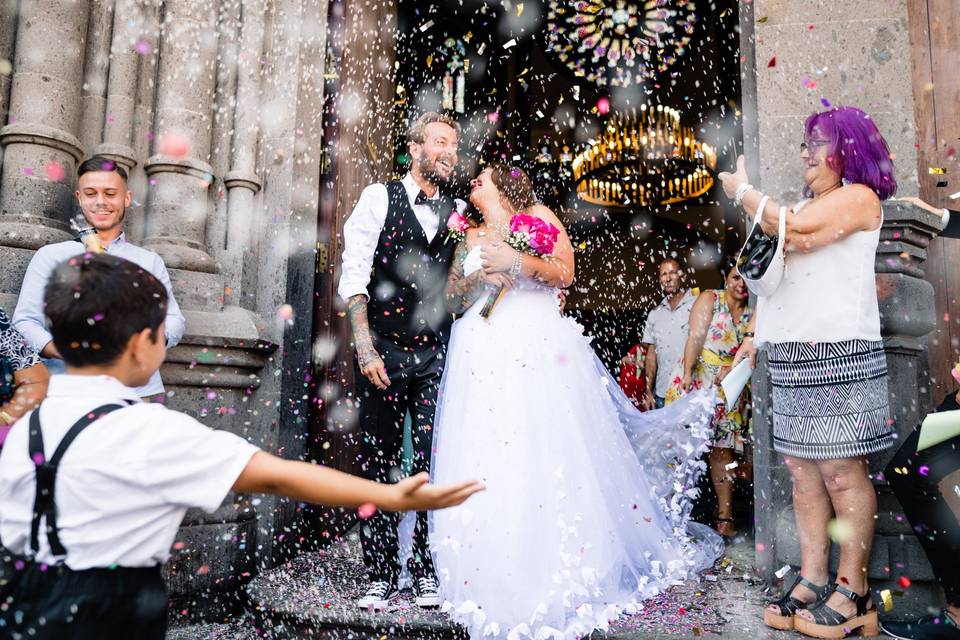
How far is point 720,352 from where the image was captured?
4723mm

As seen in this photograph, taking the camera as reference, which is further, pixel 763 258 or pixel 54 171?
pixel 54 171

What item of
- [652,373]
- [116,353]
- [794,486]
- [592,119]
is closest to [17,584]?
[116,353]

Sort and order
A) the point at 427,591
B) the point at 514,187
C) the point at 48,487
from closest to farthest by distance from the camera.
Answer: the point at 48,487, the point at 427,591, the point at 514,187

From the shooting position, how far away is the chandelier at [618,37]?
969cm

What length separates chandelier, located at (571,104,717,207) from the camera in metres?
9.66

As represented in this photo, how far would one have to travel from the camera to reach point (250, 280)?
3770 millimetres

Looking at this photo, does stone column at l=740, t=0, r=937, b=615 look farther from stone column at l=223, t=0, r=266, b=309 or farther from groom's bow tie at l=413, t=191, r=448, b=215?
stone column at l=223, t=0, r=266, b=309

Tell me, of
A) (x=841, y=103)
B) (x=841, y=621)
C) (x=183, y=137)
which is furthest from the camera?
(x=183, y=137)

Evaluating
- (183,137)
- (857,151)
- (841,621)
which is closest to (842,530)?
(841,621)

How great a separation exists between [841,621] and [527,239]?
6.03 feet

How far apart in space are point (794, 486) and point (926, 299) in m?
0.95

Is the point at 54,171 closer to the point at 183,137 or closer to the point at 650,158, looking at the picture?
the point at 183,137

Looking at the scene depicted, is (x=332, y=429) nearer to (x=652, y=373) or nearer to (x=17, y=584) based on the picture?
(x=652, y=373)

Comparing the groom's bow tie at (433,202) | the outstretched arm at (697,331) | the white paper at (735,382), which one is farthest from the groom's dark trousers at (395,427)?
→ the outstretched arm at (697,331)
